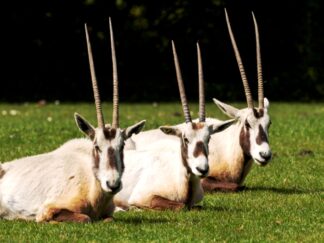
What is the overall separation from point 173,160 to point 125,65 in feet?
79.0

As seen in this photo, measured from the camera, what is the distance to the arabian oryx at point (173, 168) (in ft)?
36.1

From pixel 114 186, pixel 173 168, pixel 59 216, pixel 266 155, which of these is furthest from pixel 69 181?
pixel 266 155

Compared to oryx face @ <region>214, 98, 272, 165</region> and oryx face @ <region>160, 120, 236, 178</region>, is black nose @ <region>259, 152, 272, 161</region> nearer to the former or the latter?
oryx face @ <region>214, 98, 272, 165</region>

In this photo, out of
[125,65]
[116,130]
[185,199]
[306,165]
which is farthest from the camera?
[125,65]

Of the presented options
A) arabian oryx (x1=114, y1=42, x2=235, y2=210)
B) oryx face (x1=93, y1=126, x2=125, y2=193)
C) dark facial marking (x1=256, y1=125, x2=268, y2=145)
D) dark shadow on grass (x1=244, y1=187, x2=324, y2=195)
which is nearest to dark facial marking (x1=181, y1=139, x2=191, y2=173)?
arabian oryx (x1=114, y1=42, x2=235, y2=210)

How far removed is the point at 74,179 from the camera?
10.4 metres

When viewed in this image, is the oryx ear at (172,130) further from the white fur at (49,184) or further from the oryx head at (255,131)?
the oryx head at (255,131)

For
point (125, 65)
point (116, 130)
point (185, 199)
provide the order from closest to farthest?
point (116, 130)
point (185, 199)
point (125, 65)

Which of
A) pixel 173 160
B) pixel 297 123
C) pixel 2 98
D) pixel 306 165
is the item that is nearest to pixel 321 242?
pixel 173 160

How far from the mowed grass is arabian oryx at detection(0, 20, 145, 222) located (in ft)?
0.78

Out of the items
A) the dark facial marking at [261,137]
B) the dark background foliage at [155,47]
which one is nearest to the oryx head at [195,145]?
the dark facial marking at [261,137]

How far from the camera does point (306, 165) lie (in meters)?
15.7

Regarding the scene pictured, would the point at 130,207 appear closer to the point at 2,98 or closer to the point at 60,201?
the point at 60,201

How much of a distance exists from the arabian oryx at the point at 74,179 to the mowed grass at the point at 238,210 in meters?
0.24
